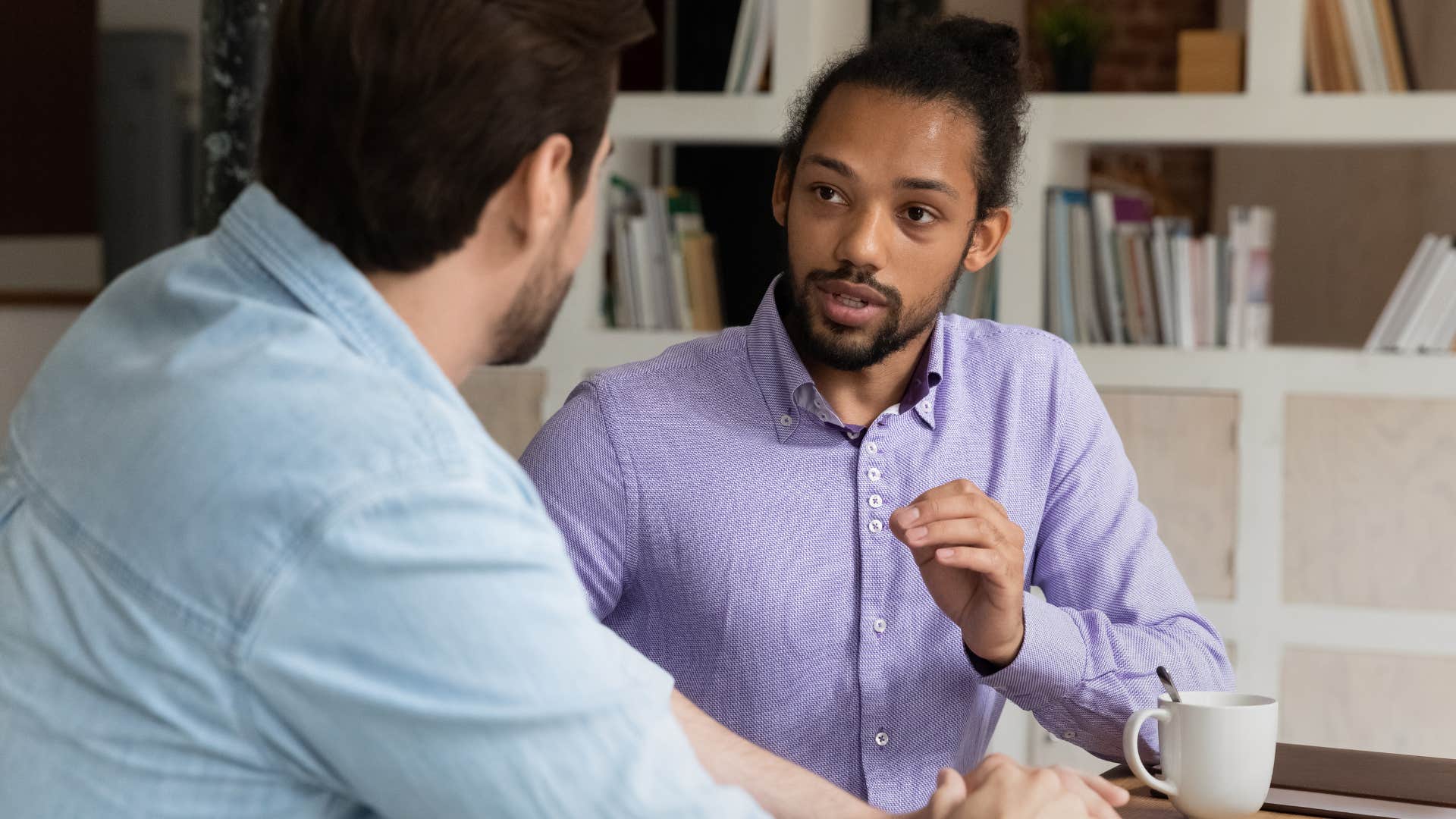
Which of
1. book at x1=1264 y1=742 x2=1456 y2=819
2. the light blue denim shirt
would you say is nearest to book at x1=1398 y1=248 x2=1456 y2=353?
book at x1=1264 y1=742 x2=1456 y2=819

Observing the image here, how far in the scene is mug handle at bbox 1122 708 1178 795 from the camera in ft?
3.64

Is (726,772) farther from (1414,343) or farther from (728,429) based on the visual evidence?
(1414,343)

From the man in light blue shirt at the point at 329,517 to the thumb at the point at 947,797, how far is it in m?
0.20

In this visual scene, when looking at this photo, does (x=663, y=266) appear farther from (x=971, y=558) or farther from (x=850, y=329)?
(x=971, y=558)

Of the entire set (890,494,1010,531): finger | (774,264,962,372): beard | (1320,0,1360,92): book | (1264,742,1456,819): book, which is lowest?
(1264,742,1456,819): book

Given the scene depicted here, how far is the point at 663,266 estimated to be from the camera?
3115 millimetres

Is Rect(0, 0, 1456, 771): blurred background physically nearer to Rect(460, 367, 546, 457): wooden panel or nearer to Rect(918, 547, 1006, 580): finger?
Rect(460, 367, 546, 457): wooden panel

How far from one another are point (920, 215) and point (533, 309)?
0.71m

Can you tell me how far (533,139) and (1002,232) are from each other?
0.99 meters

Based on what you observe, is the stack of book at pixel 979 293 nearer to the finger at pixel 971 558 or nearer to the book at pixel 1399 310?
the book at pixel 1399 310

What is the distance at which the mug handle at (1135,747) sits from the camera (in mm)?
1108

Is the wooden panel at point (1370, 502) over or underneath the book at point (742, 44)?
underneath

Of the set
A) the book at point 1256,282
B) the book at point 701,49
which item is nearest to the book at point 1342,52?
the book at point 1256,282

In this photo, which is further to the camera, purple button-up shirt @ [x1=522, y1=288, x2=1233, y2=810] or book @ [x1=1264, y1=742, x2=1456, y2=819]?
purple button-up shirt @ [x1=522, y1=288, x2=1233, y2=810]
